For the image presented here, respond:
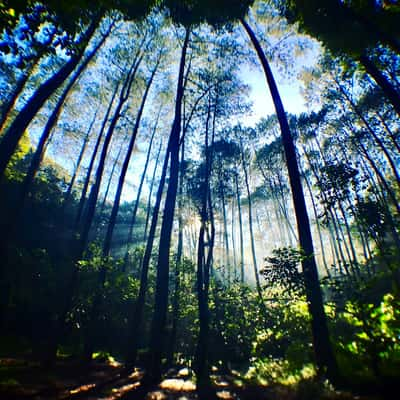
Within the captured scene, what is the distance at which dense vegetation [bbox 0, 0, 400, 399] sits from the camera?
4.79 metres

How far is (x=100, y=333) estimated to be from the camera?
12.4 m

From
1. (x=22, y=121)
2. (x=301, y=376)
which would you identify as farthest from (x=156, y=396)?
(x=22, y=121)

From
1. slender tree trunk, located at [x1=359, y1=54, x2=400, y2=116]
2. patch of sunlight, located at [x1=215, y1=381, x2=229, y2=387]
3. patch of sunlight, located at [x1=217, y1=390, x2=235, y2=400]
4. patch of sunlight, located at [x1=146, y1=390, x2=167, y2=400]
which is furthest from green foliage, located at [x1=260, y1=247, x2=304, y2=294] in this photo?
slender tree trunk, located at [x1=359, y1=54, x2=400, y2=116]

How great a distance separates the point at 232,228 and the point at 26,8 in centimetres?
2684

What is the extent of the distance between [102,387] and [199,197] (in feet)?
38.9

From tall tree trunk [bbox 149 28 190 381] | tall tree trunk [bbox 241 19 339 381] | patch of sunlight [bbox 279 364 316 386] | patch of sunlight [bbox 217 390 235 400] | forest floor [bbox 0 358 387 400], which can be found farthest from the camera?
tall tree trunk [bbox 149 28 190 381]

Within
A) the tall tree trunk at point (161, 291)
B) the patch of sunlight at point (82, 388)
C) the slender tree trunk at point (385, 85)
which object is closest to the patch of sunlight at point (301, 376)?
the tall tree trunk at point (161, 291)

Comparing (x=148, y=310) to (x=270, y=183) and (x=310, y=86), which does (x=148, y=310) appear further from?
(x=310, y=86)

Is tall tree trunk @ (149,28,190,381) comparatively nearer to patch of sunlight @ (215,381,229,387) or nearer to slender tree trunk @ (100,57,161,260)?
patch of sunlight @ (215,381,229,387)

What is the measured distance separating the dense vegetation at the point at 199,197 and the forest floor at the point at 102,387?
182 mm

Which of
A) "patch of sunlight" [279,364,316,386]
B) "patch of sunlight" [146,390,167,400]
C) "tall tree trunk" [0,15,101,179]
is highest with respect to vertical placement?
"tall tree trunk" [0,15,101,179]

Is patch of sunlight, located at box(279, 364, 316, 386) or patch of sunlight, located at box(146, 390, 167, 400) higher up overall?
patch of sunlight, located at box(279, 364, 316, 386)

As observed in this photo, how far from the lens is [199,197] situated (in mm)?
16109

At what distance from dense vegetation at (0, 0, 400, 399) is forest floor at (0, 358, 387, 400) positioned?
0.18 m
